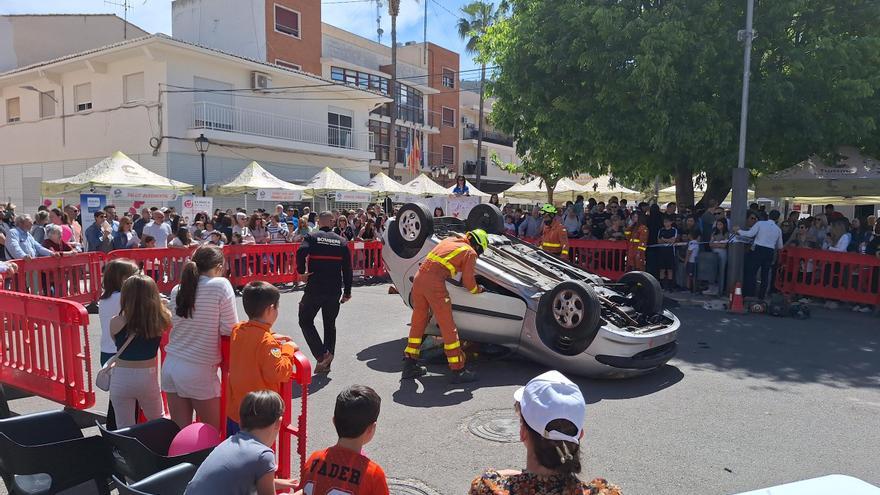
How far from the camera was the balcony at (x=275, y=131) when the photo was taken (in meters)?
23.6

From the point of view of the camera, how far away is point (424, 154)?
141ft

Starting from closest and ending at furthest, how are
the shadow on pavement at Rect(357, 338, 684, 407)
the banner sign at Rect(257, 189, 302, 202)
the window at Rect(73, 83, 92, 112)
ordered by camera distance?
the shadow on pavement at Rect(357, 338, 684, 407) < the banner sign at Rect(257, 189, 302, 202) < the window at Rect(73, 83, 92, 112)

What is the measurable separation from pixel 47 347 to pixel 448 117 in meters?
42.0

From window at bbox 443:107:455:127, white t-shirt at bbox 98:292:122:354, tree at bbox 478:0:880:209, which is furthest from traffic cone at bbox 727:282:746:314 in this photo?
window at bbox 443:107:455:127

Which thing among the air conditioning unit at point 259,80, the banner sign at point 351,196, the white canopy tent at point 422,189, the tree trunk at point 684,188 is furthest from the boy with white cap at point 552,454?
the air conditioning unit at point 259,80

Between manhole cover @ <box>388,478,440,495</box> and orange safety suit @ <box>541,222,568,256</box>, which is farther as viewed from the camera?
orange safety suit @ <box>541,222,568,256</box>

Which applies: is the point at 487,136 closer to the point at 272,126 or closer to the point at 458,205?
the point at 272,126

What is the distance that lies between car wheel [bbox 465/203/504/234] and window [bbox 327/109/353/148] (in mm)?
21818

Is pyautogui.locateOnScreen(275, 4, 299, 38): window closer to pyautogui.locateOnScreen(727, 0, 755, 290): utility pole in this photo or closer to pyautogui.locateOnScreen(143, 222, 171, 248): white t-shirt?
pyautogui.locateOnScreen(143, 222, 171, 248): white t-shirt

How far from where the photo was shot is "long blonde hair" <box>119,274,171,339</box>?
12.5 ft

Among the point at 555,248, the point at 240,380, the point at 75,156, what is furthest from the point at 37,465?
the point at 75,156

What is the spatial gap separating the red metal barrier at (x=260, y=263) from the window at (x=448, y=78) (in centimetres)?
3251

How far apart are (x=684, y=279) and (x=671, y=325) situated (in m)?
6.58

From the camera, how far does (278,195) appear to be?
19.7 meters
